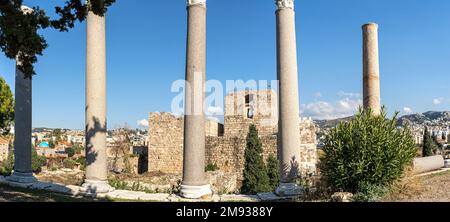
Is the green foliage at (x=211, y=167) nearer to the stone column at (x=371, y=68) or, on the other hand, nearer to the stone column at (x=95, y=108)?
the stone column at (x=371, y=68)

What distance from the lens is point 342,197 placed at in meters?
10.2

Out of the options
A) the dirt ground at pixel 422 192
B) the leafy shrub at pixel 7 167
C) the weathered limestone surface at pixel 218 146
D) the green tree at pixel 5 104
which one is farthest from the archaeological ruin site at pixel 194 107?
the green tree at pixel 5 104

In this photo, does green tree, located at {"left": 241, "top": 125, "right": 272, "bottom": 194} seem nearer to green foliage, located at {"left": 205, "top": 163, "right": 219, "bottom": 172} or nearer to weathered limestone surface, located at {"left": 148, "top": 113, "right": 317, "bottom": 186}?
weathered limestone surface, located at {"left": 148, "top": 113, "right": 317, "bottom": 186}

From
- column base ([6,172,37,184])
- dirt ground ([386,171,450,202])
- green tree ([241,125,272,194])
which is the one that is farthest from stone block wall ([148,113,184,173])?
dirt ground ([386,171,450,202])

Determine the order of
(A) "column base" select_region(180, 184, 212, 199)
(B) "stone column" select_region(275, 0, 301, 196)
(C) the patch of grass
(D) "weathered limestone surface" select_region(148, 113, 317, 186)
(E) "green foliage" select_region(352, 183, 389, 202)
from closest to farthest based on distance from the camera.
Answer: (C) the patch of grass
(E) "green foliage" select_region(352, 183, 389, 202)
(A) "column base" select_region(180, 184, 212, 199)
(B) "stone column" select_region(275, 0, 301, 196)
(D) "weathered limestone surface" select_region(148, 113, 317, 186)

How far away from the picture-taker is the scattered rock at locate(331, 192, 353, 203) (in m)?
10.1

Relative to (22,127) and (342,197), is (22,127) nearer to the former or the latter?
(22,127)

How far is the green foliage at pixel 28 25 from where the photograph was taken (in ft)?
25.8

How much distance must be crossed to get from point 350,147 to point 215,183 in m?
15.3

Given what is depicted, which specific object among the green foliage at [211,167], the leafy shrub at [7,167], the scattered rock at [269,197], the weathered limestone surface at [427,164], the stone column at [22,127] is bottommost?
the green foliage at [211,167]

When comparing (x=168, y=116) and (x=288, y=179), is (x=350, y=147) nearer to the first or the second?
(x=288, y=179)

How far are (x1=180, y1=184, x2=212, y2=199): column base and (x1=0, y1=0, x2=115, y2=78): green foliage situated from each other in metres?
5.05

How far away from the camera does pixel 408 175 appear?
37.2 ft

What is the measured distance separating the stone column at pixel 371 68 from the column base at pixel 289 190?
13.4ft
